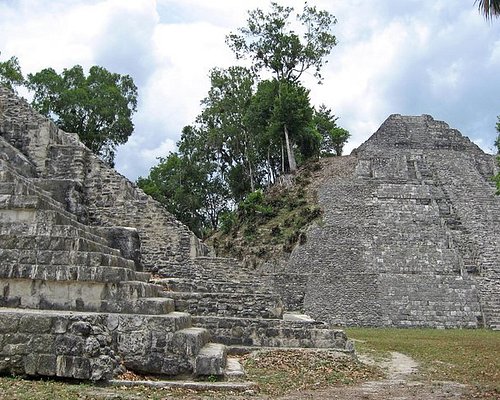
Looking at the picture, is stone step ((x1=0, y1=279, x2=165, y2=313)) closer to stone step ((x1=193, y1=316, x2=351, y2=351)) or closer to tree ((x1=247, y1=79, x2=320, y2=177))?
stone step ((x1=193, y1=316, x2=351, y2=351))

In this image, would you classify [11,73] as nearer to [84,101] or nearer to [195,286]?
[84,101]

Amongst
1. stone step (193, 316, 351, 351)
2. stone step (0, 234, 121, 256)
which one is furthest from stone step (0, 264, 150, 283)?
stone step (193, 316, 351, 351)

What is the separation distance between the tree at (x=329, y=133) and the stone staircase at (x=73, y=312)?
34.1m

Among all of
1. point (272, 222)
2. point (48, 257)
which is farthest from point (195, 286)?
point (272, 222)

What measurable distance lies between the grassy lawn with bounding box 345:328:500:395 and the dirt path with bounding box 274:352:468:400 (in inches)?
16.1

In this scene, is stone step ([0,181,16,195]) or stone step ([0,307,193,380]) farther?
stone step ([0,181,16,195])

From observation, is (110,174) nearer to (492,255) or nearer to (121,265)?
(121,265)

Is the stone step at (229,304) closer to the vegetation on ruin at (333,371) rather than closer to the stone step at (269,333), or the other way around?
the stone step at (269,333)

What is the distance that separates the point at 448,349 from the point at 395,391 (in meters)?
6.13

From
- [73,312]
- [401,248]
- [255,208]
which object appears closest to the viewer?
[73,312]

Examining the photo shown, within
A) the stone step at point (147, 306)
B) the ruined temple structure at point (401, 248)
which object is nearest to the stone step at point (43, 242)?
the stone step at point (147, 306)

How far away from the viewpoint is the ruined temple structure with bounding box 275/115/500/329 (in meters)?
20.6

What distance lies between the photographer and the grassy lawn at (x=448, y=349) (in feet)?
30.4

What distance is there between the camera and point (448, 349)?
13227mm
